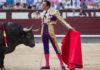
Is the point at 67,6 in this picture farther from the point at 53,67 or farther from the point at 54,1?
the point at 53,67

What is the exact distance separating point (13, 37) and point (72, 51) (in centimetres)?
126

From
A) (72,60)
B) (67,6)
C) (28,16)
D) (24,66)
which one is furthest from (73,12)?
(72,60)

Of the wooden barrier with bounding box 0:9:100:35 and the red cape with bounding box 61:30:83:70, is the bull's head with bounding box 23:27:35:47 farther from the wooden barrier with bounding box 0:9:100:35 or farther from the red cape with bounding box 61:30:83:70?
the wooden barrier with bounding box 0:9:100:35

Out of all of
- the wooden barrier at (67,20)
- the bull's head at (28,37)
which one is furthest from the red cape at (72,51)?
the wooden barrier at (67,20)

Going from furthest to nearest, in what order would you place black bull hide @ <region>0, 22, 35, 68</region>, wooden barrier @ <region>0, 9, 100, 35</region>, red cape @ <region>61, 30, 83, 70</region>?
wooden barrier @ <region>0, 9, 100, 35</region> < black bull hide @ <region>0, 22, 35, 68</region> < red cape @ <region>61, 30, 83, 70</region>

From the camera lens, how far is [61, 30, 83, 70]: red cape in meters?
8.59

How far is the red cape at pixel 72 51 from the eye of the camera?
859 cm

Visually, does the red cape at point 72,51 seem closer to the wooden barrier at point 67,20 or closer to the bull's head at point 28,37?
the bull's head at point 28,37

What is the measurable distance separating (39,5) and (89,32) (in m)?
2.02

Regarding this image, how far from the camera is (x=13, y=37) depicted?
9.25 m

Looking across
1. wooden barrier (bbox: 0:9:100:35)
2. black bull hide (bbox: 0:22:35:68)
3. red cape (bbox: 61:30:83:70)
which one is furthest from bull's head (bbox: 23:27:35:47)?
wooden barrier (bbox: 0:9:100:35)

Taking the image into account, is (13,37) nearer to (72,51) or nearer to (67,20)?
(72,51)

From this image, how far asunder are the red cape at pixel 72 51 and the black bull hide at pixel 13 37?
30.6 inches

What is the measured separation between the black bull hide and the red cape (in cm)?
78
